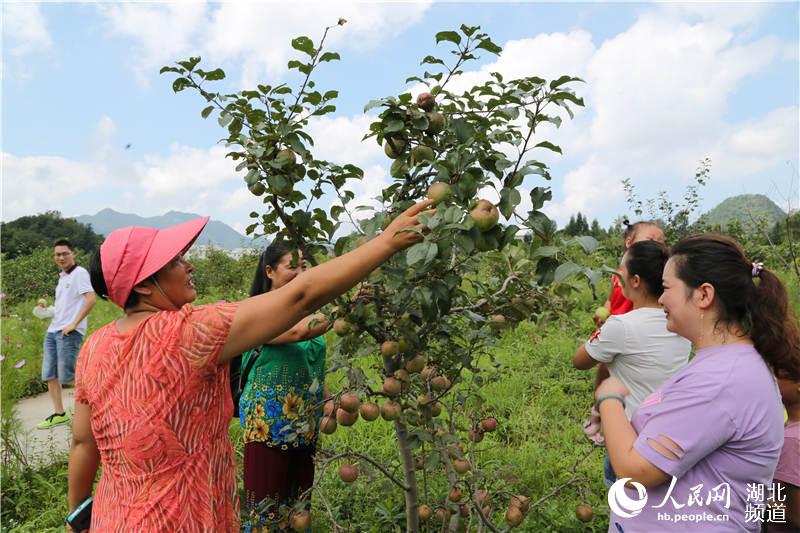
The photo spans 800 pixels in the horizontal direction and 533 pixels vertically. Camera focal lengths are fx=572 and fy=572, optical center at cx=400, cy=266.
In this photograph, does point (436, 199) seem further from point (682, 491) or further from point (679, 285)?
point (682, 491)

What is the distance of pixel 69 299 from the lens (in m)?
4.88

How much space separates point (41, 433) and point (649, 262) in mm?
4735

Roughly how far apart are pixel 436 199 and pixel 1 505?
11.3 ft

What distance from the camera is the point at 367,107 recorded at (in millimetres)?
1438

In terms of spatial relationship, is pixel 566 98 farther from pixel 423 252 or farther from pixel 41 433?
pixel 41 433

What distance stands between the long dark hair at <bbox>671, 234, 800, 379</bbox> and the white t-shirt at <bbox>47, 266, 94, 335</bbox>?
490 cm

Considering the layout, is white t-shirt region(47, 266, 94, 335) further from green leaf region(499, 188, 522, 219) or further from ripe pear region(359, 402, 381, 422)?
green leaf region(499, 188, 522, 219)

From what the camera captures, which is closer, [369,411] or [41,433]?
[369,411]

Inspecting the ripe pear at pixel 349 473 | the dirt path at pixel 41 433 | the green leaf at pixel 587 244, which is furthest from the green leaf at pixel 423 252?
the dirt path at pixel 41 433

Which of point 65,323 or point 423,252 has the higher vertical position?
point 65,323

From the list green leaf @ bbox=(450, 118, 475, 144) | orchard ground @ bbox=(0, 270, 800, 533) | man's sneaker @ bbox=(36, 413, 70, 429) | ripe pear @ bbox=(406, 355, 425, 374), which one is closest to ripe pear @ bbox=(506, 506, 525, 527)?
orchard ground @ bbox=(0, 270, 800, 533)

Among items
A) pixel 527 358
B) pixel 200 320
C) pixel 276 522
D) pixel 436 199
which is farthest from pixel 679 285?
pixel 527 358

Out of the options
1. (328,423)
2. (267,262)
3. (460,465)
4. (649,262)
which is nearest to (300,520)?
(328,423)

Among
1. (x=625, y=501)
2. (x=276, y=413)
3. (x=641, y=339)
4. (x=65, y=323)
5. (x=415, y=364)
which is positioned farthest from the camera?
(x=65, y=323)
